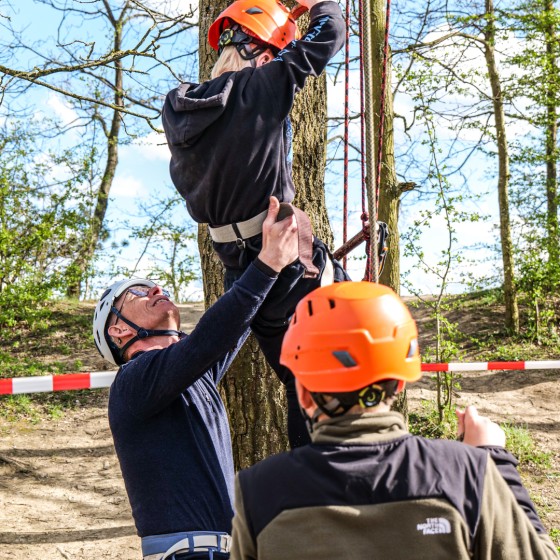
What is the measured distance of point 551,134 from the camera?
11359 millimetres

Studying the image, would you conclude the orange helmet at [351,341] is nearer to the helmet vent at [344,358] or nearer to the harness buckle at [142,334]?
the helmet vent at [344,358]

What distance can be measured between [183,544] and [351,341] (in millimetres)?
1084

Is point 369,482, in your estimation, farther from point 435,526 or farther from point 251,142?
point 251,142

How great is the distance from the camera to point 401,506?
137 centimetres

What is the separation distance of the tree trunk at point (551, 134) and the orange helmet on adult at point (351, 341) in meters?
9.69

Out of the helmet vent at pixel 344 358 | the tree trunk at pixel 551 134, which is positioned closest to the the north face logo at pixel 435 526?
the helmet vent at pixel 344 358

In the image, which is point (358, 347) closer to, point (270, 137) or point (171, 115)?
point (270, 137)

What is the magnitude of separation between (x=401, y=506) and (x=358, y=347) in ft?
1.32

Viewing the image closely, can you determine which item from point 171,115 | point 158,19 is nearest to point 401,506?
point 171,115

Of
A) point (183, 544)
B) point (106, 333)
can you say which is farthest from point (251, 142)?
point (183, 544)

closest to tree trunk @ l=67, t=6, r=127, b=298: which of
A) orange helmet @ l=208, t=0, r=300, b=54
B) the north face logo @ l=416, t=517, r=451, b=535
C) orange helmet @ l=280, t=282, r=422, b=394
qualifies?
orange helmet @ l=208, t=0, r=300, b=54

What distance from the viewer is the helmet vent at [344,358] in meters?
1.48

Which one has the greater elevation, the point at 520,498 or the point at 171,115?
the point at 171,115

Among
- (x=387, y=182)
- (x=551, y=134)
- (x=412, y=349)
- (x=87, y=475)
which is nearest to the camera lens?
(x=412, y=349)
